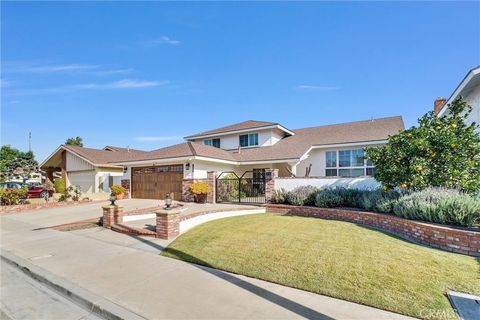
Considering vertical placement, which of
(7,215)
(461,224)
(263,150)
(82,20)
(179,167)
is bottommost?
(7,215)

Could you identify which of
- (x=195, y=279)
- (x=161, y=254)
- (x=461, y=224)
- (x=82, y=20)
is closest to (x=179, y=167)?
(x=82, y=20)

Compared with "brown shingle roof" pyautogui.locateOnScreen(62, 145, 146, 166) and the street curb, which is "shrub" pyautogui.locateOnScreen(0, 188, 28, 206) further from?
the street curb

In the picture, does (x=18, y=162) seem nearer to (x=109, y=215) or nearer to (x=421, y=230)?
(x=109, y=215)

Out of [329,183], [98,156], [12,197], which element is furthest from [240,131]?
[12,197]

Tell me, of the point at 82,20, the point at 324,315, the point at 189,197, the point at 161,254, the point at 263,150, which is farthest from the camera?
the point at 263,150

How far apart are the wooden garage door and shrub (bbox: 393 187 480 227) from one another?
13101 mm

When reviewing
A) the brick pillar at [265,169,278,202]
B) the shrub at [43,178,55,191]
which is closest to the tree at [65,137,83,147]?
the shrub at [43,178,55,191]

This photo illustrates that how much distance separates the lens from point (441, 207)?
21.6 ft

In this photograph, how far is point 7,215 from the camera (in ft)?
49.7

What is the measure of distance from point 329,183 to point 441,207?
5476 mm

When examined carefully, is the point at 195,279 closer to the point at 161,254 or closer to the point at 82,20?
the point at 161,254

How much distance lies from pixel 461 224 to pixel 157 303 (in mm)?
7121

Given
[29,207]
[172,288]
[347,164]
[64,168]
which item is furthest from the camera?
[64,168]

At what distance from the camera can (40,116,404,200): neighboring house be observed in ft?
55.8
